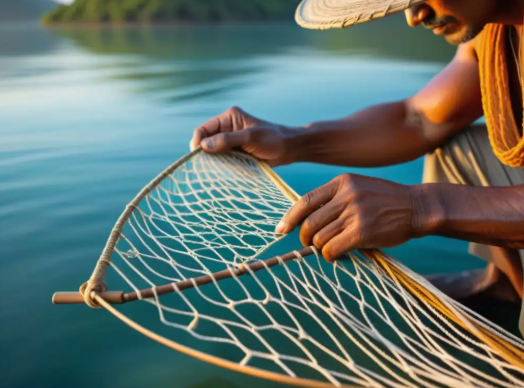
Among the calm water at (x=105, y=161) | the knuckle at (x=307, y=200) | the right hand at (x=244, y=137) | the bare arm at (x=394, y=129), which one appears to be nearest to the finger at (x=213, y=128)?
the right hand at (x=244, y=137)

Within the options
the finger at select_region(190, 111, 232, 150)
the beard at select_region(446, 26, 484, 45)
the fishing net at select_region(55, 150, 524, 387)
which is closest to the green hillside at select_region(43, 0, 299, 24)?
the finger at select_region(190, 111, 232, 150)

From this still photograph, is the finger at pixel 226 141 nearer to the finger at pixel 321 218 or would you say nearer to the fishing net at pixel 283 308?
the fishing net at pixel 283 308

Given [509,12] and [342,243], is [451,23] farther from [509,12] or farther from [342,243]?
[342,243]

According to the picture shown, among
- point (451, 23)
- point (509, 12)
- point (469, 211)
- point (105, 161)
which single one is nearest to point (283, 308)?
point (469, 211)

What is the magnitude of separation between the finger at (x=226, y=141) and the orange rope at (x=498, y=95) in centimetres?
71

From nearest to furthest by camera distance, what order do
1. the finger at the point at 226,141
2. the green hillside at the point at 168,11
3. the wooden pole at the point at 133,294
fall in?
the wooden pole at the point at 133,294, the finger at the point at 226,141, the green hillside at the point at 168,11

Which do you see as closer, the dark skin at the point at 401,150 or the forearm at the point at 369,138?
the dark skin at the point at 401,150

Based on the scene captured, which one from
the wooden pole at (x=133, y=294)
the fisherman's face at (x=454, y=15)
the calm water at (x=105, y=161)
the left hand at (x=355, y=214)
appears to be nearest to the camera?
the wooden pole at (x=133, y=294)

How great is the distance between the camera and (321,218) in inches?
43.8

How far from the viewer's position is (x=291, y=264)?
191cm

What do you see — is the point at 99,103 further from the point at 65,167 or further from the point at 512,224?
the point at 512,224

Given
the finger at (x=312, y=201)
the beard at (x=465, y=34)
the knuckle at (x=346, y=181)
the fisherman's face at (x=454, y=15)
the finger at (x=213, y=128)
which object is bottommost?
the finger at (x=312, y=201)

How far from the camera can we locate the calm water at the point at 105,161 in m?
1.49

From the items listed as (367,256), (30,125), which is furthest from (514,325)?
(30,125)
